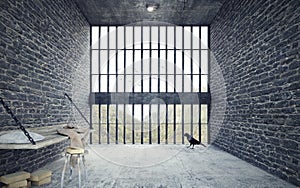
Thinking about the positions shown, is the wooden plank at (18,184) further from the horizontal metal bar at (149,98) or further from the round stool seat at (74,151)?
the horizontal metal bar at (149,98)

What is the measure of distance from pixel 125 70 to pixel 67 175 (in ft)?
18.0

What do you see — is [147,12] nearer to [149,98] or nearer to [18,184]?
[149,98]

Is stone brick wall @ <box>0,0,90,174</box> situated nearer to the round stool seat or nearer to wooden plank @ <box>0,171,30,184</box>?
wooden plank @ <box>0,171,30,184</box>

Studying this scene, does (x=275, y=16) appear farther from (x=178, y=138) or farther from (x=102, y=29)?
(x=102, y=29)

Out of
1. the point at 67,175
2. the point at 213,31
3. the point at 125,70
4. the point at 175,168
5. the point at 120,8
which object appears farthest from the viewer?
the point at 125,70

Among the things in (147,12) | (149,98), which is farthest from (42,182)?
(147,12)

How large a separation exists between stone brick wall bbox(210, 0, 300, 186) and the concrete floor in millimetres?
416

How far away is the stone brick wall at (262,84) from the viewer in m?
3.91

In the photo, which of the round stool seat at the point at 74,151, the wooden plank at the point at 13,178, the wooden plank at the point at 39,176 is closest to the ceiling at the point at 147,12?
the round stool seat at the point at 74,151

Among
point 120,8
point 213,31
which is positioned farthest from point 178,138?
point 120,8

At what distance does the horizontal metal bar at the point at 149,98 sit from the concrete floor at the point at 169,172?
3.05 m

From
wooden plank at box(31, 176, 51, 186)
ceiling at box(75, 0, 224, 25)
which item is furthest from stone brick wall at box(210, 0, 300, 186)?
wooden plank at box(31, 176, 51, 186)

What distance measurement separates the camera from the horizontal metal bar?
894 centimetres

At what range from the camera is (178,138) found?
905 cm
